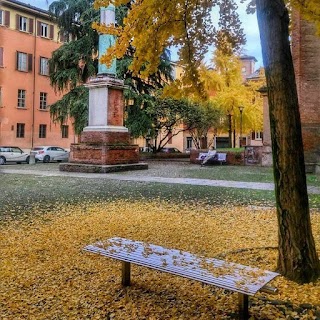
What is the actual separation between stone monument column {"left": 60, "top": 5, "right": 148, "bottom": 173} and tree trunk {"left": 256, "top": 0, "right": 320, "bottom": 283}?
42.2 ft

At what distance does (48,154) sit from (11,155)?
3.74 m

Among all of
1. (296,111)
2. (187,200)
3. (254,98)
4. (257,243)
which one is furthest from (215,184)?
(254,98)

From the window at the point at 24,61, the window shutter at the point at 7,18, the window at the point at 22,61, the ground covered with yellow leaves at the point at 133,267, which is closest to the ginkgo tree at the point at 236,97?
A: the window at the point at 24,61

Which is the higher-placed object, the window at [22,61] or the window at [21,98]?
the window at [22,61]

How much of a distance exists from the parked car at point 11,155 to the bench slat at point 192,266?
92.7 ft

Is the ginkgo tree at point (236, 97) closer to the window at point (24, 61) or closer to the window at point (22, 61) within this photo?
the window at point (24, 61)

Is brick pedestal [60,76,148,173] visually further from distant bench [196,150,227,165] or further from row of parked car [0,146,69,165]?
row of parked car [0,146,69,165]

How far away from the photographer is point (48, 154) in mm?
34000

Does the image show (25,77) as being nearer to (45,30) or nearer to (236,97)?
(45,30)

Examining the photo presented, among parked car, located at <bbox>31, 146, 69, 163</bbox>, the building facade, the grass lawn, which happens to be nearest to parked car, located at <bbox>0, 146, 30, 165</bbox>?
parked car, located at <bbox>31, 146, 69, 163</bbox>

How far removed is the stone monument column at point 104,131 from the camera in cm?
1675

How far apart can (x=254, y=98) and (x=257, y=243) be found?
33075 millimetres

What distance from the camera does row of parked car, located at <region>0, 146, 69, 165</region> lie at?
100.0 ft

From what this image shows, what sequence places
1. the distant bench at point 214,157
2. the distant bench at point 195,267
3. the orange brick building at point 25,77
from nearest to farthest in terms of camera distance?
1. the distant bench at point 195,267
2. the distant bench at point 214,157
3. the orange brick building at point 25,77
